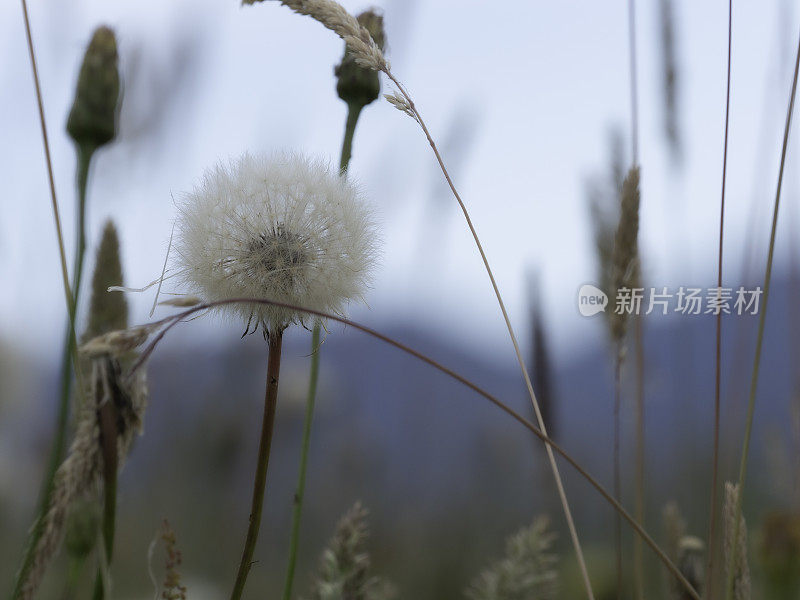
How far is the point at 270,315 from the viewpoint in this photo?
3.49 ft

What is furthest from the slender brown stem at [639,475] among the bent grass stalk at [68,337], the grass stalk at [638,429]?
the bent grass stalk at [68,337]

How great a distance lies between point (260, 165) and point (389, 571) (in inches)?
101

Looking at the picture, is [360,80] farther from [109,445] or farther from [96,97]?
[109,445]

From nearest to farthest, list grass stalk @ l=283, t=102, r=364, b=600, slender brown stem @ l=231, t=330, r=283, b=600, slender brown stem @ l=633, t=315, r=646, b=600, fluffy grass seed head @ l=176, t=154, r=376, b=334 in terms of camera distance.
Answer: slender brown stem @ l=231, t=330, r=283, b=600
fluffy grass seed head @ l=176, t=154, r=376, b=334
grass stalk @ l=283, t=102, r=364, b=600
slender brown stem @ l=633, t=315, r=646, b=600

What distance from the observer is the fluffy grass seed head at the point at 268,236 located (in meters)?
1.10

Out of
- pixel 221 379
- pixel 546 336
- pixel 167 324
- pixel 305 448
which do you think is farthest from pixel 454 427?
pixel 167 324

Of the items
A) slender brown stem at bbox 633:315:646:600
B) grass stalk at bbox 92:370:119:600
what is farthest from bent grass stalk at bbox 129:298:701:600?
slender brown stem at bbox 633:315:646:600

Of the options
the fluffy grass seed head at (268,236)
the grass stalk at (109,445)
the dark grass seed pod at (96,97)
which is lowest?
the grass stalk at (109,445)

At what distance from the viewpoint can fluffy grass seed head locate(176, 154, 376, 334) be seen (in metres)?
1.10

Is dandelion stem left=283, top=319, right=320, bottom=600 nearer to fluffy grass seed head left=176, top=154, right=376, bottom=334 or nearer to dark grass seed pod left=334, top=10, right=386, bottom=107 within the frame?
fluffy grass seed head left=176, top=154, right=376, bottom=334

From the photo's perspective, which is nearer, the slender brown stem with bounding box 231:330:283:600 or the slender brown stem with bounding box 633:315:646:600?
the slender brown stem with bounding box 231:330:283:600

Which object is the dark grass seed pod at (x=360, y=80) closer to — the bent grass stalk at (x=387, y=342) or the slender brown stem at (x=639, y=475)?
the bent grass stalk at (x=387, y=342)

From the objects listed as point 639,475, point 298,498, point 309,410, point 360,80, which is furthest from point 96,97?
point 639,475

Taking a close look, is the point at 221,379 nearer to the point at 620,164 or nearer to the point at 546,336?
the point at 546,336
